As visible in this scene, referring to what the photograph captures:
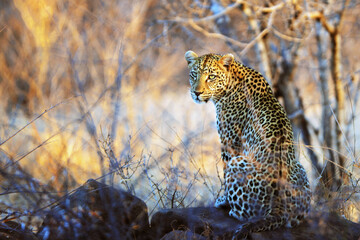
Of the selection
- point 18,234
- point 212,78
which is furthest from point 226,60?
point 18,234

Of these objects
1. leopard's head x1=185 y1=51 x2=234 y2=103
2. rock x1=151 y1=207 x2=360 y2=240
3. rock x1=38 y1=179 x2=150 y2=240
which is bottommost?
rock x1=151 y1=207 x2=360 y2=240

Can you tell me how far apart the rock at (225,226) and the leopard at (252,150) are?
0.30 ft

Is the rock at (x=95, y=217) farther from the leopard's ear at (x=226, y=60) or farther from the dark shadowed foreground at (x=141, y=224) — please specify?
the leopard's ear at (x=226, y=60)

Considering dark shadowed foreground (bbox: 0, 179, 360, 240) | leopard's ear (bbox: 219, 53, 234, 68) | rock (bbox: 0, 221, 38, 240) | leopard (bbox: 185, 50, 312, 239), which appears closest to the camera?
rock (bbox: 0, 221, 38, 240)

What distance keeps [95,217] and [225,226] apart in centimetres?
118

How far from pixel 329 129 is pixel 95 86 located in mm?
4730

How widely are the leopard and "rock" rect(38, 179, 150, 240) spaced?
897 mm

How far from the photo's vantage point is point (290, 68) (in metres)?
10.1

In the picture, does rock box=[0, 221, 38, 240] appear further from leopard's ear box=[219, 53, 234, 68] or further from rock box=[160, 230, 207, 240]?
leopard's ear box=[219, 53, 234, 68]

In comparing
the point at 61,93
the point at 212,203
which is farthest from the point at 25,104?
the point at 212,203

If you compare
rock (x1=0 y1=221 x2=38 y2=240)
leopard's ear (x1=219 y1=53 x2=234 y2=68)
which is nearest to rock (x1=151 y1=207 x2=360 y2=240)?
rock (x1=0 y1=221 x2=38 y2=240)

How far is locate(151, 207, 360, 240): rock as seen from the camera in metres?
4.34

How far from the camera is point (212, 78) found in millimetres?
5828

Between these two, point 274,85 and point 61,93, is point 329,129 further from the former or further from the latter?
point 61,93
